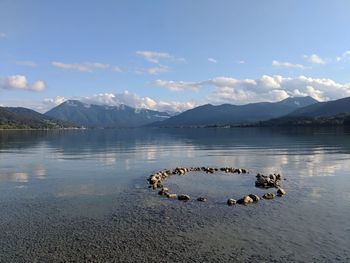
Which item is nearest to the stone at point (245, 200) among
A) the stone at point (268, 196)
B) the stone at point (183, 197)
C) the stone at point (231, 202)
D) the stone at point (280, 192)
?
the stone at point (231, 202)

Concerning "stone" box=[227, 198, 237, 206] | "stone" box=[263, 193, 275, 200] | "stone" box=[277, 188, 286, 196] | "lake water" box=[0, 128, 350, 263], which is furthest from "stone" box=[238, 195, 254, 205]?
"stone" box=[277, 188, 286, 196]

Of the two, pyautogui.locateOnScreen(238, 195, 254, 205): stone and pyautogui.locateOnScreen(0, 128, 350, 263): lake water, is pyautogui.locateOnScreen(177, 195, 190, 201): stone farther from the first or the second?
pyautogui.locateOnScreen(238, 195, 254, 205): stone

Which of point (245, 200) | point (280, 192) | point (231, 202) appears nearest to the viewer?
point (231, 202)

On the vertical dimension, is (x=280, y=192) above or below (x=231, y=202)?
above

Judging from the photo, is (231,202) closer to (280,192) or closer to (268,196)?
(268,196)

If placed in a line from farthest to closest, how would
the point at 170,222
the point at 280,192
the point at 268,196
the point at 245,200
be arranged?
the point at 280,192 → the point at 268,196 → the point at 245,200 → the point at 170,222

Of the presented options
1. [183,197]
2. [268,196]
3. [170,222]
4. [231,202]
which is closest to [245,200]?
[231,202]

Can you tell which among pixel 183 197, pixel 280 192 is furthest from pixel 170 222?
pixel 280 192

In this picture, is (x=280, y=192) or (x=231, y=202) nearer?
(x=231, y=202)

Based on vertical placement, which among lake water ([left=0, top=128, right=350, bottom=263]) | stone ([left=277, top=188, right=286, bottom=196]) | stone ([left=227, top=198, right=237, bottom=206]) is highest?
stone ([left=277, top=188, right=286, bottom=196])

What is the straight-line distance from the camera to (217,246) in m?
22.3

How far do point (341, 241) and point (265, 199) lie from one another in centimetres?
1179

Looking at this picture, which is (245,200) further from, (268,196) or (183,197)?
(183,197)

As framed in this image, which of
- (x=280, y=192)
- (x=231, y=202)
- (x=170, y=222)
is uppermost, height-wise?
(x=280, y=192)
